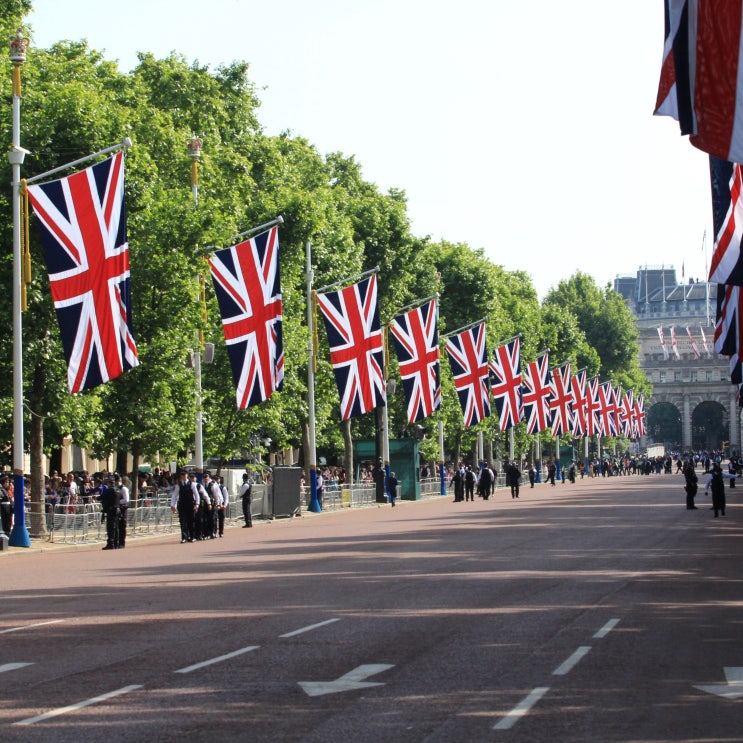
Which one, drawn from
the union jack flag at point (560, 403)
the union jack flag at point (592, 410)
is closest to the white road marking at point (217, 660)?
the union jack flag at point (560, 403)

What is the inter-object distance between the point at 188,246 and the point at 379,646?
93.9 feet

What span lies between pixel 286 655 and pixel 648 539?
20564 millimetres

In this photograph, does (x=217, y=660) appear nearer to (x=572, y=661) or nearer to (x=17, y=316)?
(x=572, y=661)

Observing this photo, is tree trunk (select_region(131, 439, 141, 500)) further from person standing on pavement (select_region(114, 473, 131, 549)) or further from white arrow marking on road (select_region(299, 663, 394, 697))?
white arrow marking on road (select_region(299, 663, 394, 697))

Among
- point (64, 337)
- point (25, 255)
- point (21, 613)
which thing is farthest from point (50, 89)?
point (21, 613)

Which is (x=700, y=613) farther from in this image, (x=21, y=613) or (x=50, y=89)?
(x=50, y=89)

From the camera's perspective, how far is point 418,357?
52.0 m

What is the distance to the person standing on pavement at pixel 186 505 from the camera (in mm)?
36688

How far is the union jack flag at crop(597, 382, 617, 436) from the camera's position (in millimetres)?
102938

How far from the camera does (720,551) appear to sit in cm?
2914

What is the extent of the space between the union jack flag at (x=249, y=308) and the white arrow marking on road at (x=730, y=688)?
25.2 metres

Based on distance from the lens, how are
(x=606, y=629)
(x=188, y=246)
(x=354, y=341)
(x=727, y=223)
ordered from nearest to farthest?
(x=606, y=629) → (x=727, y=223) → (x=188, y=246) → (x=354, y=341)

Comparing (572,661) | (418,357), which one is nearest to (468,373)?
(418,357)

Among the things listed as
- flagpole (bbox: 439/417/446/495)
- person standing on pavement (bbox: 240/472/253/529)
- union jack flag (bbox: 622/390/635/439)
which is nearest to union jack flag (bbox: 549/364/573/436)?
flagpole (bbox: 439/417/446/495)
